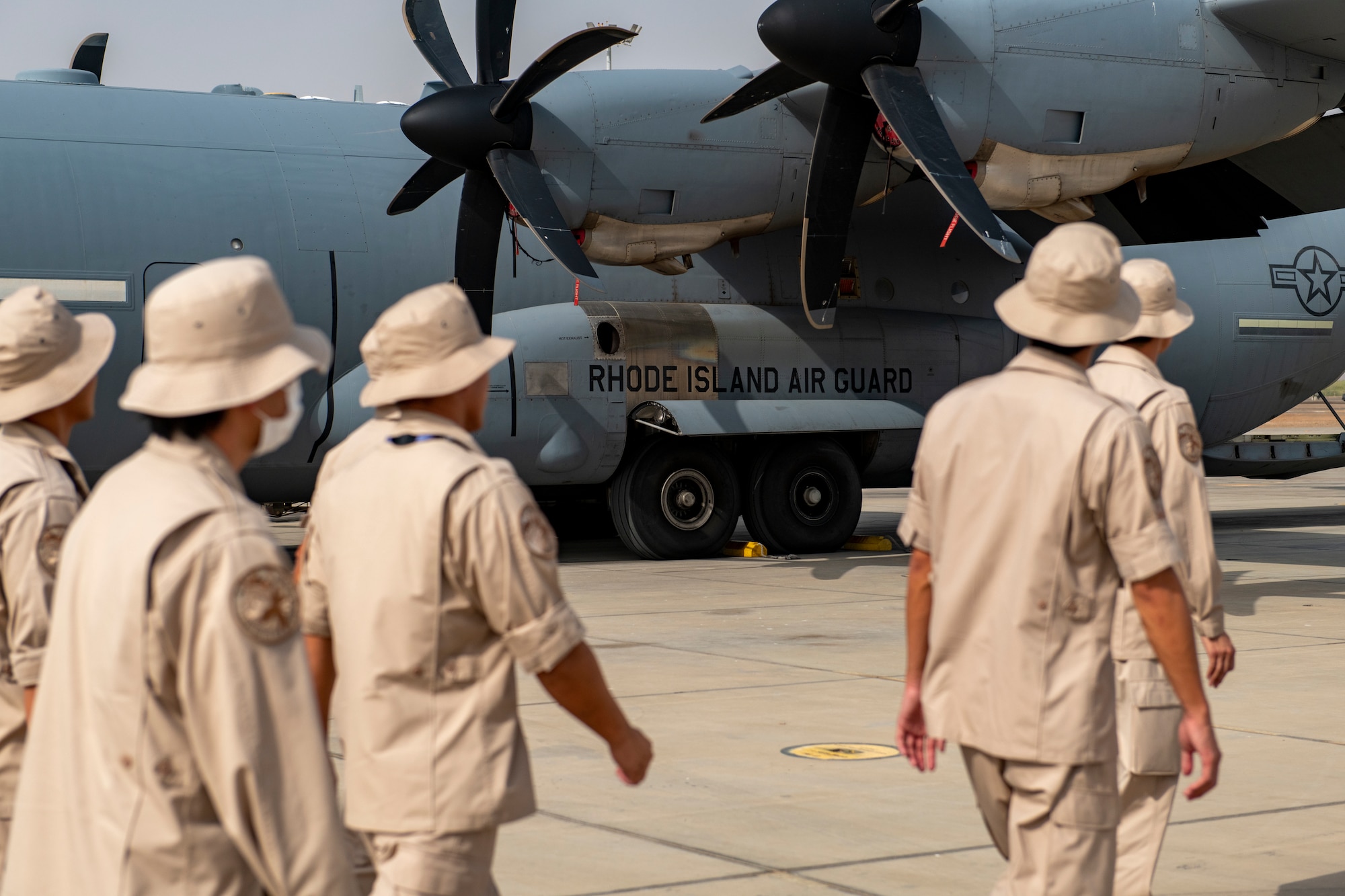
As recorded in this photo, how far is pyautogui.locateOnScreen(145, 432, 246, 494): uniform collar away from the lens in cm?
249

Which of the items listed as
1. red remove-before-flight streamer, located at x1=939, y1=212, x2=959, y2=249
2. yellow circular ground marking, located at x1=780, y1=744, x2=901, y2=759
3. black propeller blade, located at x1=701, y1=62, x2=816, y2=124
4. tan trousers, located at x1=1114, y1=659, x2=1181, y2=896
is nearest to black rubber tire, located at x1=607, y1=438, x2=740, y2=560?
red remove-before-flight streamer, located at x1=939, y1=212, x2=959, y2=249

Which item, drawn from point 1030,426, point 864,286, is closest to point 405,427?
point 1030,426

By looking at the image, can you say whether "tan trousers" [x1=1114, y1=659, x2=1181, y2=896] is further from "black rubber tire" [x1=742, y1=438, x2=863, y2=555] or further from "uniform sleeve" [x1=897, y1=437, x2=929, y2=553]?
"black rubber tire" [x1=742, y1=438, x2=863, y2=555]

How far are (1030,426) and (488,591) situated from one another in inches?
52.8

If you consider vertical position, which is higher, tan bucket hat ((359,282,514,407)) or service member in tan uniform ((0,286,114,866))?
tan bucket hat ((359,282,514,407))

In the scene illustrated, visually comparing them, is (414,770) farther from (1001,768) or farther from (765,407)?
(765,407)

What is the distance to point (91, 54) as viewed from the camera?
1558cm

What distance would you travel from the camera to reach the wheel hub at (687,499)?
1538cm

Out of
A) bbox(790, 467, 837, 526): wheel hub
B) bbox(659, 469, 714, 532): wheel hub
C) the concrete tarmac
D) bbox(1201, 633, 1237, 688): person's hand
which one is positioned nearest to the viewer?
bbox(1201, 633, 1237, 688): person's hand

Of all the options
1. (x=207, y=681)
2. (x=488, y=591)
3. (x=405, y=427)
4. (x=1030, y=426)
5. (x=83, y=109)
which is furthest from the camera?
(x=83, y=109)

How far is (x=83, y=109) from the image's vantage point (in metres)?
13.7

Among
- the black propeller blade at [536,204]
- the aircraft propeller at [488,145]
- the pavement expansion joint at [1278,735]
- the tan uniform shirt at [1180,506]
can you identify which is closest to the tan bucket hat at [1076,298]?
the tan uniform shirt at [1180,506]

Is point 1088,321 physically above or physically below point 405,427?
above

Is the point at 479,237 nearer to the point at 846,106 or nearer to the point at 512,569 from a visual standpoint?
the point at 846,106
